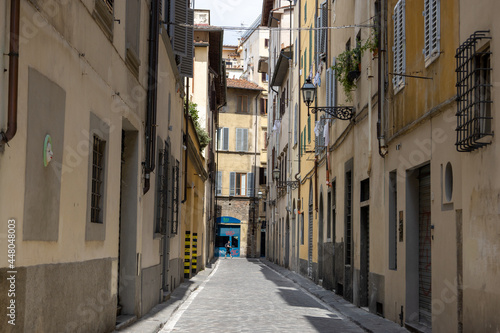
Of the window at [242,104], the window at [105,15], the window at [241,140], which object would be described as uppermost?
the window at [242,104]

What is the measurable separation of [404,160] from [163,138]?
216 inches

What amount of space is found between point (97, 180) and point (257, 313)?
6.19 metres

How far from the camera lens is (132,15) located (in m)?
12.5

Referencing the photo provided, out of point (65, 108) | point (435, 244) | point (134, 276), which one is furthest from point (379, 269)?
point (65, 108)

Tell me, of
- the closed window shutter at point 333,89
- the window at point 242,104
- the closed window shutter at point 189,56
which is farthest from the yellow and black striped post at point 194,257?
the window at point 242,104

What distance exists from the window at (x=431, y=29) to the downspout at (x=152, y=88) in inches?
198

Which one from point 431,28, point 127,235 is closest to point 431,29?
point 431,28

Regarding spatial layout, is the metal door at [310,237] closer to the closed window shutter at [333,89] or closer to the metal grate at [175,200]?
the closed window shutter at [333,89]

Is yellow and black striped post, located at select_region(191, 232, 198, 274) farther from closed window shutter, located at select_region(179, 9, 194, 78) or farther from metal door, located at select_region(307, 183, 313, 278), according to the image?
closed window shutter, located at select_region(179, 9, 194, 78)

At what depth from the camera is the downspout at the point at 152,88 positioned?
44.8 feet

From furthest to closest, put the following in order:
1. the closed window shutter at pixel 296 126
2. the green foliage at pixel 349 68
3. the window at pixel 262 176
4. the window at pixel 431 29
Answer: the window at pixel 262 176 < the closed window shutter at pixel 296 126 < the green foliage at pixel 349 68 < the window at pixel 431 29

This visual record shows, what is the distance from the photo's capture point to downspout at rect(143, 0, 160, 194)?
13648mm

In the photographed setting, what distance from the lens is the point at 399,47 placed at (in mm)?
13094

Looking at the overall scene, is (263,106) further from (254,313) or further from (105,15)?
(105,15)
